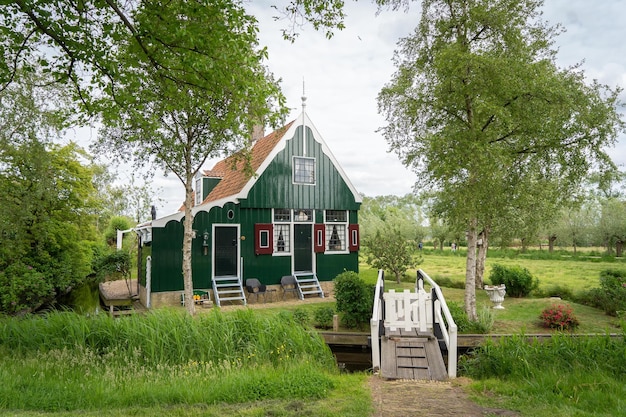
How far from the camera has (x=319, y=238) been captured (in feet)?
52.6

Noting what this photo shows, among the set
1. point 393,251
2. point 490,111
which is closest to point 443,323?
point 490,111

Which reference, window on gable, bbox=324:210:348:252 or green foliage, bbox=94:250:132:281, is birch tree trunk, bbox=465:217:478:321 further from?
green foliage, bbox=94:250:132:281

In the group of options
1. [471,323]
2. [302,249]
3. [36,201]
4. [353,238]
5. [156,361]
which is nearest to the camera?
[156,361]

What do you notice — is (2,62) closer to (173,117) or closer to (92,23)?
(92,23)

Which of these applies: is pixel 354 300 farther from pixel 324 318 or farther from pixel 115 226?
pixel 115 226

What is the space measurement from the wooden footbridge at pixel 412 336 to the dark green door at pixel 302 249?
6403 mm

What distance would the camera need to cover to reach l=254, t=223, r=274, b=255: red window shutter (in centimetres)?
1482

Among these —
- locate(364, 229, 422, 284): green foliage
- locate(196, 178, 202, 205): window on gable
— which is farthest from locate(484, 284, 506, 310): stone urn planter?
locate(196, 178, 202, 205): window on gable

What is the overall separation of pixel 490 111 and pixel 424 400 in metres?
6.85

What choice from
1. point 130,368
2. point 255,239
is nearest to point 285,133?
point 255,239

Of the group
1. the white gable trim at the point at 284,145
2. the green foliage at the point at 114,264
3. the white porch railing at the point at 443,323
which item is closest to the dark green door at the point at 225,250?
the white gable trim at the point at 284,145

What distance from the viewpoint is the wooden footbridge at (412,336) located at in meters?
6.43

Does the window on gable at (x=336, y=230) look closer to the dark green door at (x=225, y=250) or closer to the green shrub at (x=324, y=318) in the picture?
the dark green door at (x=225, y=250)

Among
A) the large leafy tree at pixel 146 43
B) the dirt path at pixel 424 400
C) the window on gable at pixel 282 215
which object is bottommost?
the dirt path at pixel 424 400
